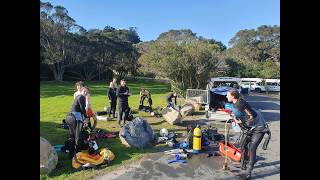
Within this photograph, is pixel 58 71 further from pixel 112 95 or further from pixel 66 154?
pixel 66 154

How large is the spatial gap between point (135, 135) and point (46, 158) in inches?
126

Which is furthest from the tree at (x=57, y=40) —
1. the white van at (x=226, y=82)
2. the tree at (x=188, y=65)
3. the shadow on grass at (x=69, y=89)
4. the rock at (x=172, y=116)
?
the rock at (x=172, y=116)

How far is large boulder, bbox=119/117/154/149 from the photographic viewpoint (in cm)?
968

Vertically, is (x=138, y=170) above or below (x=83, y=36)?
below

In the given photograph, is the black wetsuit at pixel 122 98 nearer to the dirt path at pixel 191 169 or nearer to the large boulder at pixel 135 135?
the large boulder at pixel 135 135

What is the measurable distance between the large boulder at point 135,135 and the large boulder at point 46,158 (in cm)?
276

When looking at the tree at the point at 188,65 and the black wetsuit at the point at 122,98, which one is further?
the tree at the point at 188,65

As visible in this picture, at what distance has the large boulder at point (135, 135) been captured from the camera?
31.8 ft

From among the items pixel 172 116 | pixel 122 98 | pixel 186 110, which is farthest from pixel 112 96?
pixel 186 110
